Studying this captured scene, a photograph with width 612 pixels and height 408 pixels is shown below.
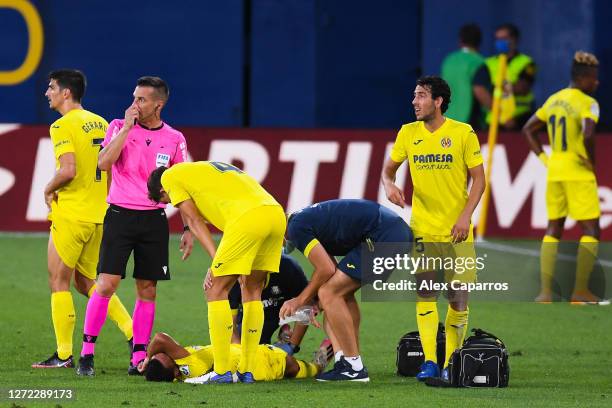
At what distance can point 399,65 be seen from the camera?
22969 mm

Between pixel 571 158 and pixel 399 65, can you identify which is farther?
pixel 399 65

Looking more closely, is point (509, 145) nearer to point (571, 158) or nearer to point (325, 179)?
point (325, 179)

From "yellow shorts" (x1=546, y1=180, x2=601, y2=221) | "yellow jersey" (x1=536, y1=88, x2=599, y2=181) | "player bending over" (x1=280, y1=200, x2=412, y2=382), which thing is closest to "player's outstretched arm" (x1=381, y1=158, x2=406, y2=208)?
"player bending over" (x1=280, y1=200, x2=412, y2=382)

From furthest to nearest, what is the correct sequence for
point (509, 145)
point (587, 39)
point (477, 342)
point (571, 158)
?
point (587, 39) < point (509, 145) < point (571, 158) < point (477, 342)

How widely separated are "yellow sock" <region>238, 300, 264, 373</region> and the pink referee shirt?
1127mm

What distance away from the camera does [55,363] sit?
1038cm

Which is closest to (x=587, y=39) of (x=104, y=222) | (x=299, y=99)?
(x=299, y=99)

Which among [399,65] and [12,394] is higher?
[399,65]

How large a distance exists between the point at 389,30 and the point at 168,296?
9755 millimetres

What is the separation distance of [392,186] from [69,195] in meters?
2.27

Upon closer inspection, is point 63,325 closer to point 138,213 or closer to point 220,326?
point 138,213

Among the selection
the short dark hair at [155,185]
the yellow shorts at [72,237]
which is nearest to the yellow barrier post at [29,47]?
the yellow shorts at [72,237]

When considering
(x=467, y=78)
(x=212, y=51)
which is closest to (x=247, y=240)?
(x=467, y=78)

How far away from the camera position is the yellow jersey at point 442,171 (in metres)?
9.87
